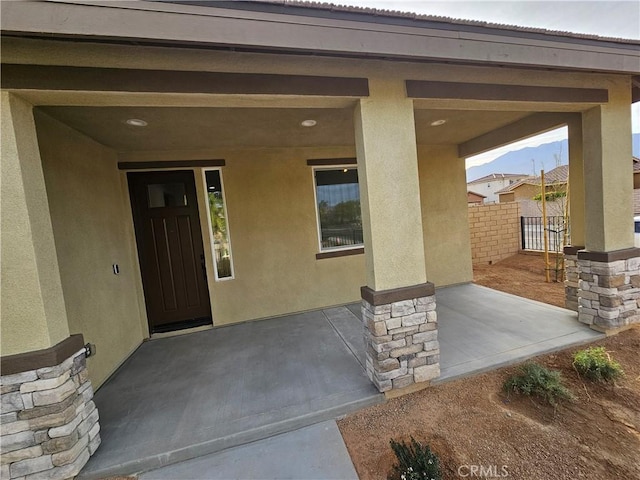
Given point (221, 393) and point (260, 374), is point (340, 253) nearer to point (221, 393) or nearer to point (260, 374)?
point (260, 374)

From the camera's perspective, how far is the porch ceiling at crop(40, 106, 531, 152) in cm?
269

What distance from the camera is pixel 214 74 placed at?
6.61 ft

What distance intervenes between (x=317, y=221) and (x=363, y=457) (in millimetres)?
3400

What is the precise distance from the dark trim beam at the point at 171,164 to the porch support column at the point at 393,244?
266 centimetres

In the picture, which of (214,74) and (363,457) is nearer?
(363,457)

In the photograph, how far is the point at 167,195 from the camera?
4.11 m

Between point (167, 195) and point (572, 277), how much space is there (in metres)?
6.30

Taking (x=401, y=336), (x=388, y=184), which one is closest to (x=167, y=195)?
(x=388, y=184)

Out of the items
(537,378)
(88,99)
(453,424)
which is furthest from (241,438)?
(88,99)

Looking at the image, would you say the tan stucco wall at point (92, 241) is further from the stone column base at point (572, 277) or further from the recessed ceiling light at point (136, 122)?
the stone column base at point (572, 277)

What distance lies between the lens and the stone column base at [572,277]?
369 centimetres

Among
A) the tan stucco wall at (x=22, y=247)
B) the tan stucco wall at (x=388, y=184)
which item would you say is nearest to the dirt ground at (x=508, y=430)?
the tan stucco wall at (x=388, y=184)

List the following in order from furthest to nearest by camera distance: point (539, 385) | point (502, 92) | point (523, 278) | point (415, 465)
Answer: point (523, 278), point (502, 92), point (539, 385), point (415, 465)

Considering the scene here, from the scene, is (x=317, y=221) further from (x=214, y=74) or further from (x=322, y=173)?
(x=214, y=74)
